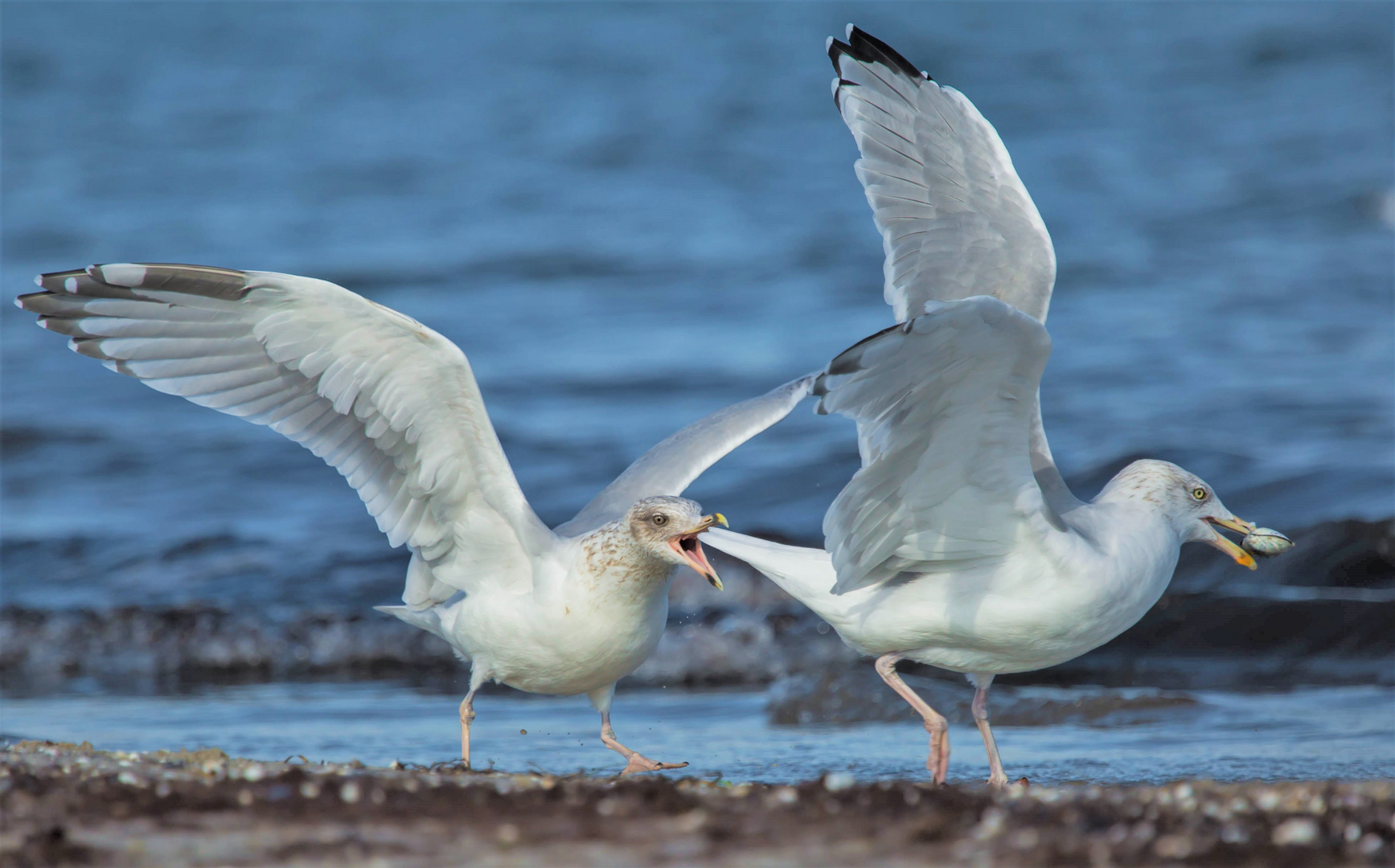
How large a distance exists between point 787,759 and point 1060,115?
21.4m

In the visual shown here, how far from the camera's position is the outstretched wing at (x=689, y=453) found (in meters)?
5.95

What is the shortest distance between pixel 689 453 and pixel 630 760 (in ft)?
4.30

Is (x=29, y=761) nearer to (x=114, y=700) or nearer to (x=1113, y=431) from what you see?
(x=114, y=700)

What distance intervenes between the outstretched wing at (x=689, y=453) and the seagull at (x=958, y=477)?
633 mm

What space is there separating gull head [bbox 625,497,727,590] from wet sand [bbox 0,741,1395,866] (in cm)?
121

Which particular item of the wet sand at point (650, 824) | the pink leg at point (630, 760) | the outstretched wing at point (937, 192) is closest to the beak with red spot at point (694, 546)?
the pink leg at point (630, 760)

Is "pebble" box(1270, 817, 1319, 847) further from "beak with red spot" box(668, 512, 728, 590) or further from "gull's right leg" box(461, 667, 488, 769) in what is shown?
"gull's right leg" box(461, 667, 488, 769)

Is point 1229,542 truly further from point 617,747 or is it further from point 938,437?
point 617,747

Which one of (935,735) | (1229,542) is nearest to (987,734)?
(935,735)

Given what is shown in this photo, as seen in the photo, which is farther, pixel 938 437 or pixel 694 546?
pixel 694 546

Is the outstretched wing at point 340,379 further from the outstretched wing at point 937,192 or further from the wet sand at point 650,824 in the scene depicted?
the outstretched wing at point 937,192

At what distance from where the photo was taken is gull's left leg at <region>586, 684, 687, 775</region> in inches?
212

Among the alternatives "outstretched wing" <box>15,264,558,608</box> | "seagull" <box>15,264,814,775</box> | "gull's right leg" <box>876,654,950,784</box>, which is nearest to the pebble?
"gull's right leg" <box>876,654,950,784</box>

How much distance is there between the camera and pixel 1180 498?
5.25 meters
